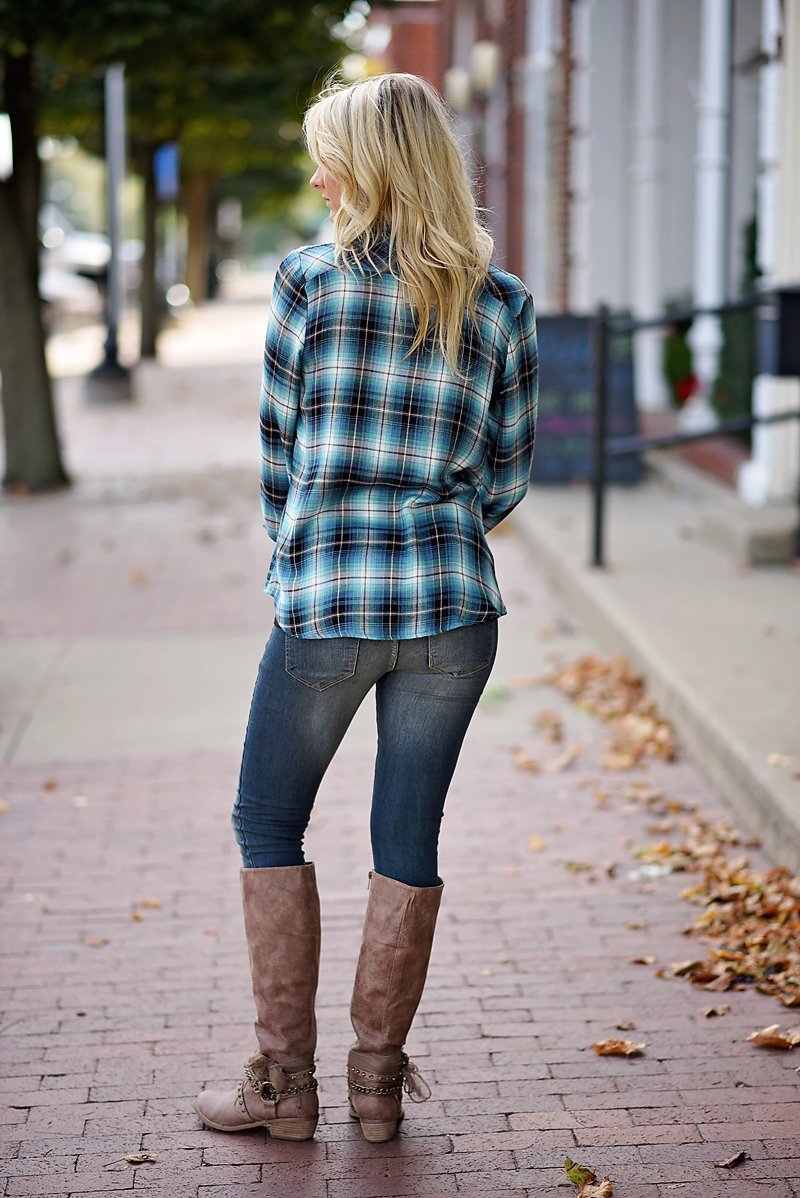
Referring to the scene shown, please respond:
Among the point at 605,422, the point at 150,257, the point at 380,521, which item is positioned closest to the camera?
the point at 380,521

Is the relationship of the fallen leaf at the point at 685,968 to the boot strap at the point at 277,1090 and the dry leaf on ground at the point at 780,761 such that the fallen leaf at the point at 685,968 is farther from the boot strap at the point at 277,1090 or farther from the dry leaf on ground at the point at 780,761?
the boot strap at the point at 277,1090

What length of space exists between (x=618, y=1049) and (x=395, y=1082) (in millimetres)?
617

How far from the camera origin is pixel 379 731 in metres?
2.86

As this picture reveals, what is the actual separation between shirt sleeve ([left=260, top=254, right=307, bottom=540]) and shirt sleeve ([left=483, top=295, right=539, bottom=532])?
1.22 ft

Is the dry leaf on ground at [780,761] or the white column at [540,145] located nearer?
the dry leaf on ground at [780,761]

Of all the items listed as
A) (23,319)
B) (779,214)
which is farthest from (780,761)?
(23,319)

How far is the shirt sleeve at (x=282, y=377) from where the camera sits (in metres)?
2.68

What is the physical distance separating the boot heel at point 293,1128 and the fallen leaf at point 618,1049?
2.30 ft

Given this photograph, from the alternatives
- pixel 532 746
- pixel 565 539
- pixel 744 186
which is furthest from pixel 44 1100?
pixel 744 186

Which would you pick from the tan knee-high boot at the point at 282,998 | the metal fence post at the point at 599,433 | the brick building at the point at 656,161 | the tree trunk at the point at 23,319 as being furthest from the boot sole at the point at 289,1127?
the tree trunk at the point at 23,319

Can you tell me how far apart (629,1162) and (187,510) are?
28.5 feet

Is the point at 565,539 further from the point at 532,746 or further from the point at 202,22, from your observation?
the point at 202,22

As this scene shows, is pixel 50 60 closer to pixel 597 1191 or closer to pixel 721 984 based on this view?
pixel 721 984

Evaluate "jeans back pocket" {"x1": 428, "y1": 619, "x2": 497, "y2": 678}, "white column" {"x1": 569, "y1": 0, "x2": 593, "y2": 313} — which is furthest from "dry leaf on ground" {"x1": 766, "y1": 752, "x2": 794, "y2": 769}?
"white column" {"x1": 569, "y1": 0, "x2": 593, "y2": 313}
